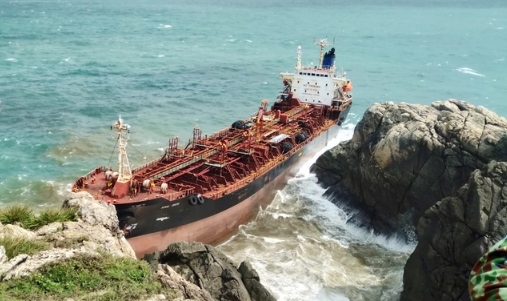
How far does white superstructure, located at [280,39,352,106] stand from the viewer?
40.7 m

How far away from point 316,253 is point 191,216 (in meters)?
6.78

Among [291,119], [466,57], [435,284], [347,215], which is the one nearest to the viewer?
[435,284]

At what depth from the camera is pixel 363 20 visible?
150750 mm

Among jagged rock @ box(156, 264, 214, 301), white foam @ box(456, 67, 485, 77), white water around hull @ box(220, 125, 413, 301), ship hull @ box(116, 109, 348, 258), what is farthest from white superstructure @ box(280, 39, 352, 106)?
white foam @ box(456, 67, 485, 77)

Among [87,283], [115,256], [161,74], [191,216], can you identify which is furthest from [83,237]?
[161,74]

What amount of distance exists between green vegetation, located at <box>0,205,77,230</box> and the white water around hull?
33.5 ft

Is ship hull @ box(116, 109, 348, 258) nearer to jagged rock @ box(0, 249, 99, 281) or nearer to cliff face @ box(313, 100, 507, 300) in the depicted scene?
cliff face @ box(313, 100, 507, 300)

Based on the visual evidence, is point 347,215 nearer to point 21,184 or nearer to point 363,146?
point 363,146

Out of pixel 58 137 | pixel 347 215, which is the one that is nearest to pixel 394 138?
pixel 347 215

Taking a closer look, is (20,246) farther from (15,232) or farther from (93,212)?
(93,212)

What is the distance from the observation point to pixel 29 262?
1002cm

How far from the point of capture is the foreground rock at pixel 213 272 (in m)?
16.6

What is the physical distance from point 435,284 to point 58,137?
105ft

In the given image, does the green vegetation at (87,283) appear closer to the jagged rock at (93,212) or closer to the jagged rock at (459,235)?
the jagged rock at (93,212)
